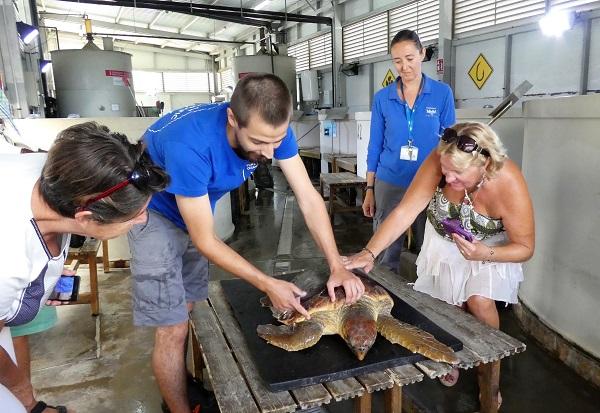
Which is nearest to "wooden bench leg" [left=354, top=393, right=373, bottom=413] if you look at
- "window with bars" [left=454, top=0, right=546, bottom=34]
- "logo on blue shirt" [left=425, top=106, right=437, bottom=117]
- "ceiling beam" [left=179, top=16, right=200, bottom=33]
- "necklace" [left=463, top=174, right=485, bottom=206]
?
"necklace" [left=463, top=174, right=485, bottom=206]

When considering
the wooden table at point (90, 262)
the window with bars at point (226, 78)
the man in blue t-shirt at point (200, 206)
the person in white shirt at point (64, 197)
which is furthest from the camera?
the window with bars at point (226, 78)

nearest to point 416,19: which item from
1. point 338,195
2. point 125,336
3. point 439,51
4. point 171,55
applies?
point 439,51

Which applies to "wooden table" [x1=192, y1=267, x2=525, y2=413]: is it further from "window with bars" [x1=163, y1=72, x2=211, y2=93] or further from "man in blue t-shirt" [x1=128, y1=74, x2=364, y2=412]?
"window with bars" [x1=163, y1=72, x2=211, y2=93]

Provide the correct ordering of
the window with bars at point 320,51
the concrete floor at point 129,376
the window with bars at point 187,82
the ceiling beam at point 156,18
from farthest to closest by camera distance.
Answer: the window with bars at point 187,82, the ceiling beam at point 156,18, the window with bars at point 320,51, the concrete floor at point 129,376

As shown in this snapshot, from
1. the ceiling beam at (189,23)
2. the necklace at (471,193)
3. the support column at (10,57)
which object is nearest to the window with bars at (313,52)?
the ceiling beam at (189,23)

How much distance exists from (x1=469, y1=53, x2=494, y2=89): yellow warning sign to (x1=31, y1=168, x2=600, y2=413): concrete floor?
13.5ft

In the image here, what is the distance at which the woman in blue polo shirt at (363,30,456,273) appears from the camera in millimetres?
2504

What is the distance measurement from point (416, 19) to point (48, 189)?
7.49 meters

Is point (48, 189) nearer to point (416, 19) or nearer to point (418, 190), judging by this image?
point (418, 190)

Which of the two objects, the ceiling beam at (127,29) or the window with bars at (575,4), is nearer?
the window with bars at (575,4)

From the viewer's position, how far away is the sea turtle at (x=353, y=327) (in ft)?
4.63

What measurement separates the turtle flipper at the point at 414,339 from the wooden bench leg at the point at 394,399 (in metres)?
0.14

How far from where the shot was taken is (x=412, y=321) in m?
1.64

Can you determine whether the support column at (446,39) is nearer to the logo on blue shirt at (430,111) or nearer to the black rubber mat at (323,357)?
the logo on blue shirt at (430,111)
